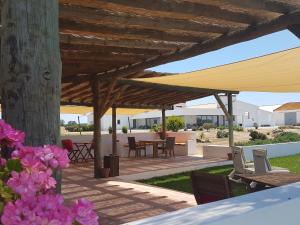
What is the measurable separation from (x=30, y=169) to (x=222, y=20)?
4.48 m

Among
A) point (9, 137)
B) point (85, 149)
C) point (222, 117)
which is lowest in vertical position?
point (85, 149)

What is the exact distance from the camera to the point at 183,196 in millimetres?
7441

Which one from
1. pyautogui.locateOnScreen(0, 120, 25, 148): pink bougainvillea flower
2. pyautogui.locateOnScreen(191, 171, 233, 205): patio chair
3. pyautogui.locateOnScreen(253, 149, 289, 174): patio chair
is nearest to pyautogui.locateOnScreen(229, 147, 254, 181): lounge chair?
pyautogui.locateOnScreen(253, 149, 289, 174): patio chair

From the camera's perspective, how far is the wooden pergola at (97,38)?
6.06 ft

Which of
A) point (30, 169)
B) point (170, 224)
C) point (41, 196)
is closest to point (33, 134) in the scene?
point (30, 169)

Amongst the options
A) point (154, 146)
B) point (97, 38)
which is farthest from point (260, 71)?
point (154, 146)

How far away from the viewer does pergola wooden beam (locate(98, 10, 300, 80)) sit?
5.16m

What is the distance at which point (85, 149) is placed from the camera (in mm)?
15430

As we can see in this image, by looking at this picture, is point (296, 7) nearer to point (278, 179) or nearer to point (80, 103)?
point (278, 179)

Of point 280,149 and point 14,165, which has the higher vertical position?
point 14,165

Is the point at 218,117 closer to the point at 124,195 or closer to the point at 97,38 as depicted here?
the point at 124,195

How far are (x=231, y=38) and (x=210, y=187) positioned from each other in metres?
2.88

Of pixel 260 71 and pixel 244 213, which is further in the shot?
pixel 260 71

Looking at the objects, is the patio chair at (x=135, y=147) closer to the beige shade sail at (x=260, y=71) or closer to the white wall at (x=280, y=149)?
the white wall at (x=280, y=149)
